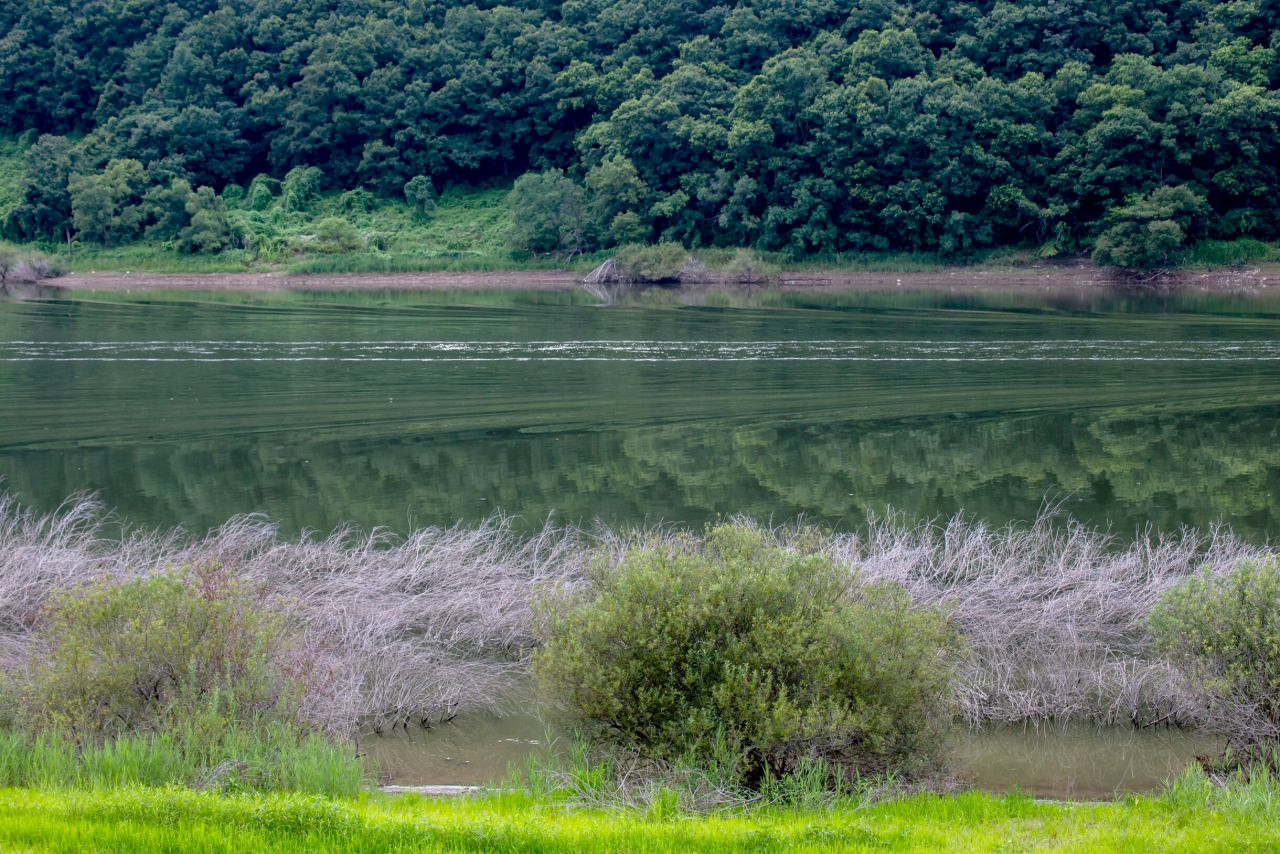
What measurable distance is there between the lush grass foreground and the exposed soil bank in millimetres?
63117

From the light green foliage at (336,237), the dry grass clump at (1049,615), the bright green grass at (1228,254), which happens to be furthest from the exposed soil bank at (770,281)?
the dry grass clump at (1049,615)

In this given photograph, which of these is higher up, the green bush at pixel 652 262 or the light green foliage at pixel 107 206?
the light green foliage at pixel 107 206

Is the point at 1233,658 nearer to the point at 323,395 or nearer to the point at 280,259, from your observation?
the point at 323,395

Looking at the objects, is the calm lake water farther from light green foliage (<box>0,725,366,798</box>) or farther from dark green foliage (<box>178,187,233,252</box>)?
dark green foliage (<box>178,187,233,252</box>)

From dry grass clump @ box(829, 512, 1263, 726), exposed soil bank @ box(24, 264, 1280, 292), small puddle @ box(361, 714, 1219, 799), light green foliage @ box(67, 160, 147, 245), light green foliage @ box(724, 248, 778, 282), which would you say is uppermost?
light green foliage @ box(67, 160, 147, 245)

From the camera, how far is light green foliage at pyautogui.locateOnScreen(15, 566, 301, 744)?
7844 millimetres

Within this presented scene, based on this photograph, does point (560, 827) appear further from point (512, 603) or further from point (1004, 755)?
point (512, 603)

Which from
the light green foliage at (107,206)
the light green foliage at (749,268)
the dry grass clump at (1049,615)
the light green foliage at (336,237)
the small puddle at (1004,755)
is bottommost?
the light green foliage at (749,268)

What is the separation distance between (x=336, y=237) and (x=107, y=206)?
21.2 meters

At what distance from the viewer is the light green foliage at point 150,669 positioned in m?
7.84

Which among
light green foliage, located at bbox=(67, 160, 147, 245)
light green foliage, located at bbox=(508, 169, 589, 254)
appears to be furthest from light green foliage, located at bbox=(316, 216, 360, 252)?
light green foliage, located at bbox=(67, 160, 147, 245)

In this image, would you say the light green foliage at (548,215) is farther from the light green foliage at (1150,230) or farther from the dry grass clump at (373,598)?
the dry grass clump at (373,598)

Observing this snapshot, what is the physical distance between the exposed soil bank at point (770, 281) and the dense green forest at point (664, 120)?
2.60m

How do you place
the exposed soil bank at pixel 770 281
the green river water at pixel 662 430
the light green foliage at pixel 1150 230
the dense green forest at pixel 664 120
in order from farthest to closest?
the dense green forest at pixel 664 120, the exposed soil bank at pixel 770 281, the light green foliage at pixel 1150 230, the green river water at pixel 662 430
